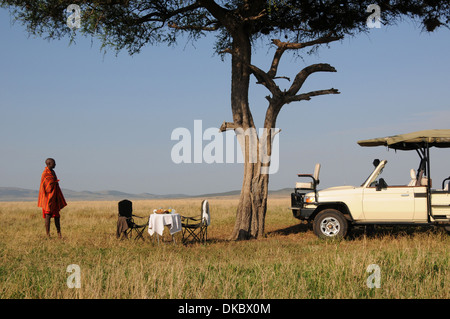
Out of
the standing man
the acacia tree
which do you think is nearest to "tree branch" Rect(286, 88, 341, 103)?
the acacia tree

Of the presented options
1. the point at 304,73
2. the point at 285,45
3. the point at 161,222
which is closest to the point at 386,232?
the point at 304,73

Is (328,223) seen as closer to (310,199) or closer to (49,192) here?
(310,199)

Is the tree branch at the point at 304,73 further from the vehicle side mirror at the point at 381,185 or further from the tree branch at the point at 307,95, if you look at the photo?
the vehicle side mirror at the point at 381,185

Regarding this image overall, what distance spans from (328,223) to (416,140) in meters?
3.28

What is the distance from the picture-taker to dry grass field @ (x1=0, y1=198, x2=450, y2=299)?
7.45 m

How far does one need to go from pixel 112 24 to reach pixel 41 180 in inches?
225

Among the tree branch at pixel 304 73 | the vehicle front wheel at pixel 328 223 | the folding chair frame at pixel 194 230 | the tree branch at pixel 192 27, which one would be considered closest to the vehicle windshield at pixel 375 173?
the vehicle front wheel at pixel 328 223

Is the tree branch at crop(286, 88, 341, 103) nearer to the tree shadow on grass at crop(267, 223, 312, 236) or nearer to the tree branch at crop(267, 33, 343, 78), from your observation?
the tree branch at crop(267, 33, 343, 78)

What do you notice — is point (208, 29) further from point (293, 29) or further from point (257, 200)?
point (257, 200)

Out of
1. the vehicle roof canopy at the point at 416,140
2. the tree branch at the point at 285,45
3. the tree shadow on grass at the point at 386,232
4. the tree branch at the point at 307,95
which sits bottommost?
the tree shadow on grass at the point at 386,232

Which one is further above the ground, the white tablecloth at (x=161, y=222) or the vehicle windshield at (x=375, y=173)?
the vehicle windshield at (x=375, y=173)

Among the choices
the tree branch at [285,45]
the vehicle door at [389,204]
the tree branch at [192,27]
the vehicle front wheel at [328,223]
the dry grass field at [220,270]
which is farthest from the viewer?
the tree branch at [192,27]

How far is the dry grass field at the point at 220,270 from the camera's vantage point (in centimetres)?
745

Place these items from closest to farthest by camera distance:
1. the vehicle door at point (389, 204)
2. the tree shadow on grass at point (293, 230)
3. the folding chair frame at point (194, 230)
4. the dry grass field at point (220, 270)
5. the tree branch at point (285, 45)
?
the dry grass field at point (220, 270) → the vehicle door at point (389, 204) → the folding chair frame at point (194, 230) → the tree branch at point (285, 45) → the tree shadow on grass at point (293, 230)
